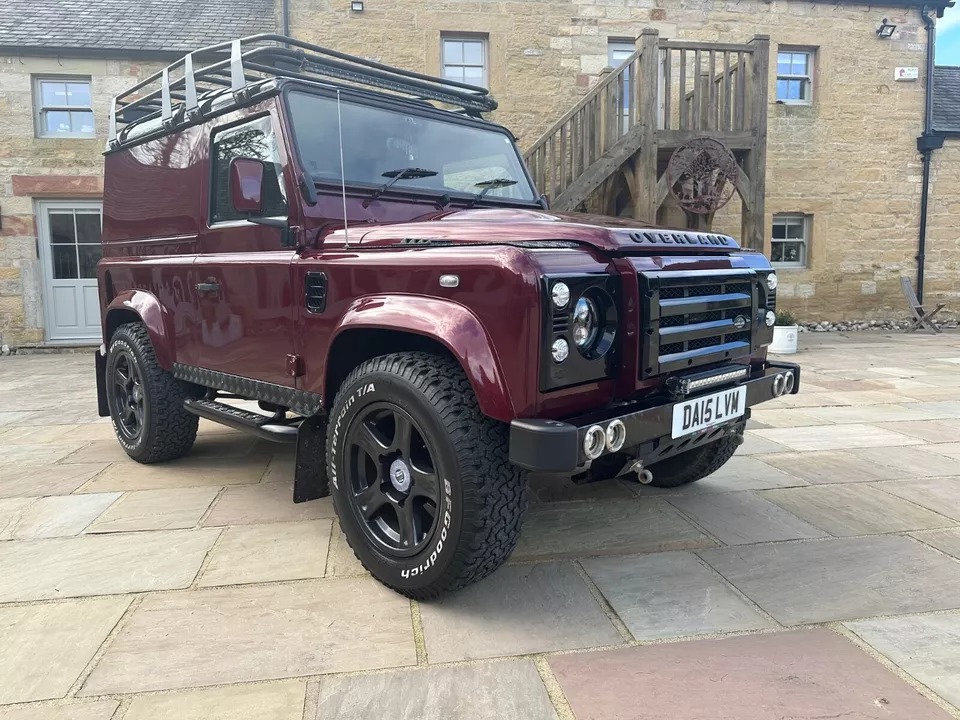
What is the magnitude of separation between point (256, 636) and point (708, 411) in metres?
1.77

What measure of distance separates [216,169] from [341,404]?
1697 mm

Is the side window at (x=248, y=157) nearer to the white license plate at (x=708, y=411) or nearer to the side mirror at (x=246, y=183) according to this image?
the side mirror at (x=246, y=183)

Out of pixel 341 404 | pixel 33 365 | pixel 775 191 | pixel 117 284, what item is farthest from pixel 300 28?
pixel 341 404

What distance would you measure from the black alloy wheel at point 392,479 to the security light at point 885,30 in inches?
534

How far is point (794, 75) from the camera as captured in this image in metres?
12.0

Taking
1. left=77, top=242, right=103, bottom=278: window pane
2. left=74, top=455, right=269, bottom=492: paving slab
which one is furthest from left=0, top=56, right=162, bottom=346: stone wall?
left=74, top=455, right=269, bottom=492: paving slab

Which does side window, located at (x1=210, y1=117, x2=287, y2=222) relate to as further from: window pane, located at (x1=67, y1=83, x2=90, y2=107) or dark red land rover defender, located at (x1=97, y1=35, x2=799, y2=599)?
window pane, located at (x1=67, y1=83, x2=90, y2=107)

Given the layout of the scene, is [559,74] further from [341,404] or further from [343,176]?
[341,404]

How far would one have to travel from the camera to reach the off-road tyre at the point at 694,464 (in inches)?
131

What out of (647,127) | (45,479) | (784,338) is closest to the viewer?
(45,479)

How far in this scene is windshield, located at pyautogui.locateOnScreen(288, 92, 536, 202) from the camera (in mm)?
2986

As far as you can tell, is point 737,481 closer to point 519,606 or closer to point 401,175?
point 519,606

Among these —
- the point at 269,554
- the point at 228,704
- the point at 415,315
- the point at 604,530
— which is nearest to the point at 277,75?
the point at 415,315

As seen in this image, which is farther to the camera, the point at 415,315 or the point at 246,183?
the point at 246,183
